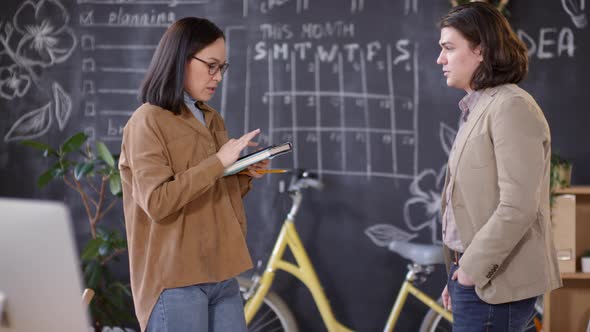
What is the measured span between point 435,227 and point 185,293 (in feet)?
6.55

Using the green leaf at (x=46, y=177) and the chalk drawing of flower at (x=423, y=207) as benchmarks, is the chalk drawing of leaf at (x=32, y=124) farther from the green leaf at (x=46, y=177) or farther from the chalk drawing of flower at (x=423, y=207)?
the chalk drawing of flower at (x=423, y=207)

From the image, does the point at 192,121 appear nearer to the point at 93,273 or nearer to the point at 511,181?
the point at 511,181

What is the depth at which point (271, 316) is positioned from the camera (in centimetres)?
369

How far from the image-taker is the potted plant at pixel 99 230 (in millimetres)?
3369

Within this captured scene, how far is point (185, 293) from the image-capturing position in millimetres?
1856

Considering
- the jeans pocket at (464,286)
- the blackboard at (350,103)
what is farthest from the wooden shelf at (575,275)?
the jeans pocket at (464,286)

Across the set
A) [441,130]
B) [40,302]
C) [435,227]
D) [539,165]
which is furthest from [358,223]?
[40,302]

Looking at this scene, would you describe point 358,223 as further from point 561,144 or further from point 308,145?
point 561,144

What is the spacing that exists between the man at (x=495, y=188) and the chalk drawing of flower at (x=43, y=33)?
249 cm

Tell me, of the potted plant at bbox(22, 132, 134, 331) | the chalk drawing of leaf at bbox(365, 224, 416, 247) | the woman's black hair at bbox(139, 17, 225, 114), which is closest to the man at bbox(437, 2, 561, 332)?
the woman's black hair at bbox(139, 17, 225, 114)

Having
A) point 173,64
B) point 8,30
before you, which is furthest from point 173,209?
point 8,30

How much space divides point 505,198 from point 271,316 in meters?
2.15

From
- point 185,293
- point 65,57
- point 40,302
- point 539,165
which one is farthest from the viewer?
point 65,57

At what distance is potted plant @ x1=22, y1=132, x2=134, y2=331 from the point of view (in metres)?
3.37
